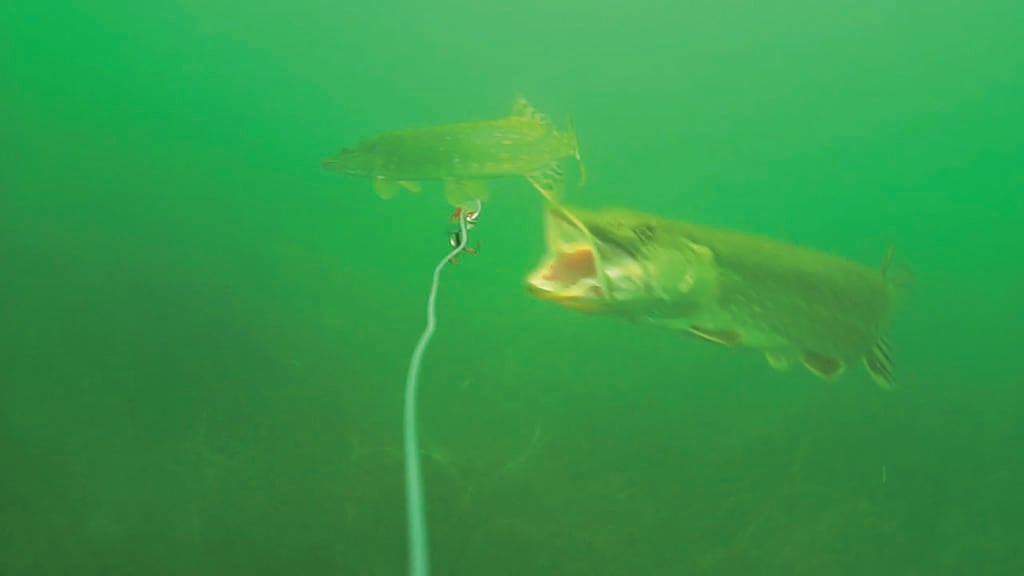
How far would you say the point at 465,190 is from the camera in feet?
5.29

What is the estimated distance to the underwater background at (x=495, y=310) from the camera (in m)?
1.62

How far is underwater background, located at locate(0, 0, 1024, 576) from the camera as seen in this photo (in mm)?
1616

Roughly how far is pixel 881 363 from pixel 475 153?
37.3 inches

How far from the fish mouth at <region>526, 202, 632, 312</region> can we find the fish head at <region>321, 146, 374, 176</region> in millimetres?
590

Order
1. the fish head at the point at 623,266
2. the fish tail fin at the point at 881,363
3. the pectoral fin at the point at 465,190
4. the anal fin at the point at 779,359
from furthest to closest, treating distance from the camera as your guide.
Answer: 1. the pectoral fin at the point at 465,190
2. the fish tail fin at the point at 881,363
3. the anal fin at the point at 779,359
4. the fish head at the point at 623,266

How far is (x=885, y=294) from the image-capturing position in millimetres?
1529

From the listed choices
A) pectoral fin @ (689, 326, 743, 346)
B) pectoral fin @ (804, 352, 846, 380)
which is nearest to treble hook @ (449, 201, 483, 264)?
pectoral fin @ (689, 326, 743, 346)

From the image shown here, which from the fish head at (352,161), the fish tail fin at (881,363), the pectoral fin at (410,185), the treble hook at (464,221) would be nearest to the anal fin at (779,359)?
the fish tail fin at (881,363)

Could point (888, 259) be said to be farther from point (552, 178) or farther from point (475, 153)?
point (475, 153)

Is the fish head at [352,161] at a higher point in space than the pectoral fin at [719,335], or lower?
higher

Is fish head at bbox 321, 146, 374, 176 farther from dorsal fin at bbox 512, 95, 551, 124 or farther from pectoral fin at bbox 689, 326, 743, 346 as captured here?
pectoral fin at bbox 689, 326, 743, 346

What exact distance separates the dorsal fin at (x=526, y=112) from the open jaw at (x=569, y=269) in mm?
470

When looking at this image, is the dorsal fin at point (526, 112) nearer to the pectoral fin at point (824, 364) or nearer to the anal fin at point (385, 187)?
the anal fin at point (385, 187)

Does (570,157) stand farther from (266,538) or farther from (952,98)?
(266,538)
